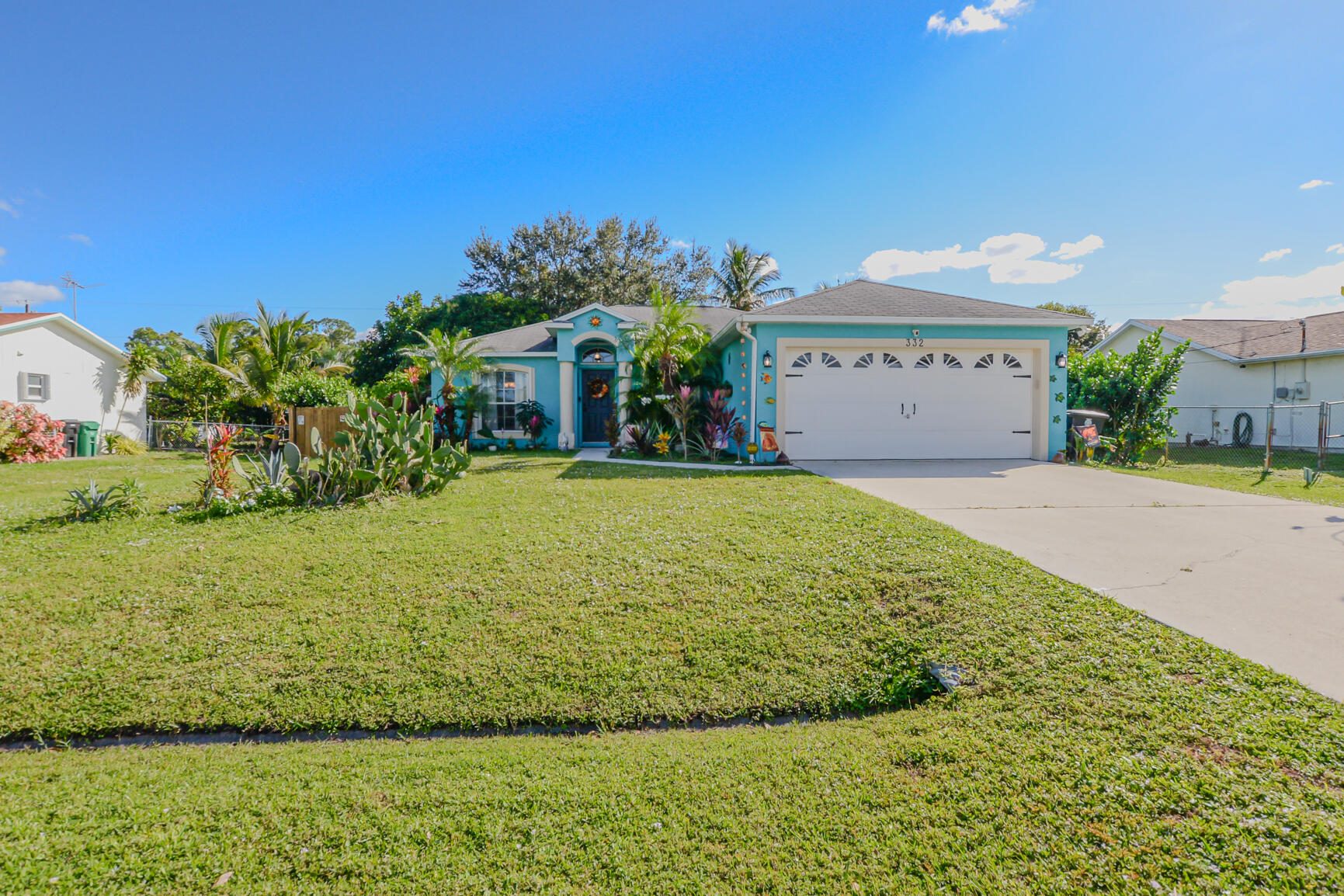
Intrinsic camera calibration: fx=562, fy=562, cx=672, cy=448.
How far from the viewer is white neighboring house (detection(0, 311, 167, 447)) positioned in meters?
15.3

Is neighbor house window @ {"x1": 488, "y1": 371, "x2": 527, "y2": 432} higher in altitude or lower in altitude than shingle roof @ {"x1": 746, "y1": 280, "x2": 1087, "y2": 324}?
lower

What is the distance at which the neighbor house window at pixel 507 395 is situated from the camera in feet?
51.9

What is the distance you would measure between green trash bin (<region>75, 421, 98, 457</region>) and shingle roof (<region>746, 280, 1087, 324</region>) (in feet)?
62.2

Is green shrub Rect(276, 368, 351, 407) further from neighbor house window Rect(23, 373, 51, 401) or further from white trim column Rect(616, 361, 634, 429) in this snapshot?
white trim column Rect(616, 361, 634, 429)

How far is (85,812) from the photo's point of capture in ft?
7.45

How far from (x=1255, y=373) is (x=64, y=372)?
34.8 meters

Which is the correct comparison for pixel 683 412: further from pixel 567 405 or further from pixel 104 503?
pixel 104 503

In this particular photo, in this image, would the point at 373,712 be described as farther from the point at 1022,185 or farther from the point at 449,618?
the point at 1022,185

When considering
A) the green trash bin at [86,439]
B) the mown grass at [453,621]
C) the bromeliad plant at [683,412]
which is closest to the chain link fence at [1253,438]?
the bromeliad plant at [683,412]

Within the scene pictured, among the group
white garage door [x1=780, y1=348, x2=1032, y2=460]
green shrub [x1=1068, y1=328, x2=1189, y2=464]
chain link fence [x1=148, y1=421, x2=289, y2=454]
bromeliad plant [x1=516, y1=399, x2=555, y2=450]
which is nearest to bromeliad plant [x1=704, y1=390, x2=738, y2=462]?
white garage door [x1=780, y1=348, x2=1032, y2=460]

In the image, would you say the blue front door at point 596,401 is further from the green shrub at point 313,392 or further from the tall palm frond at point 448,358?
the green shrub at point 313,392

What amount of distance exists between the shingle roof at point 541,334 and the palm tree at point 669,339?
2.81 meters

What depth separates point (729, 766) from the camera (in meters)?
2.52

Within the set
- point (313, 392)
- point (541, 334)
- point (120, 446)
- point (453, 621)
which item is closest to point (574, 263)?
point (541, 334)
